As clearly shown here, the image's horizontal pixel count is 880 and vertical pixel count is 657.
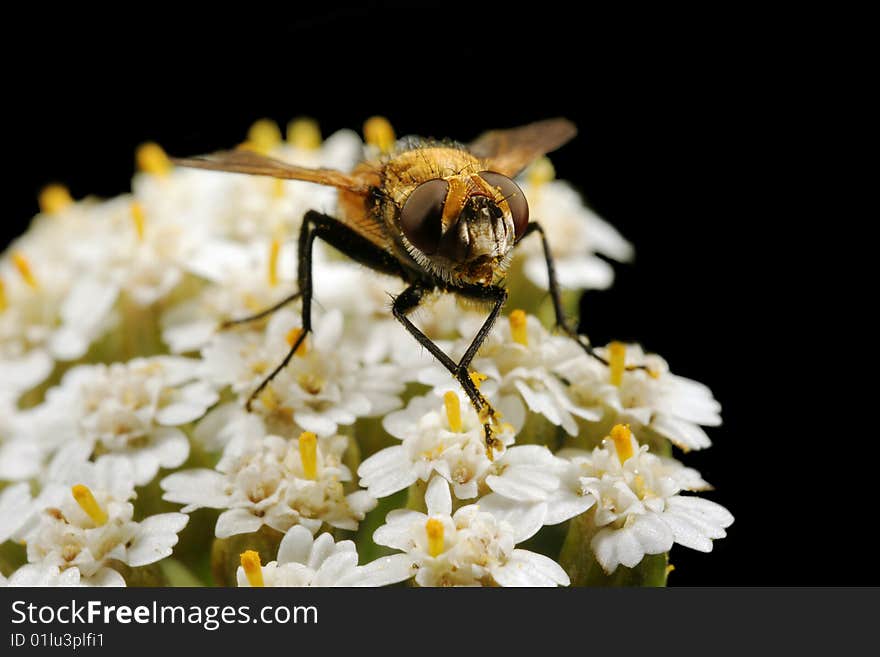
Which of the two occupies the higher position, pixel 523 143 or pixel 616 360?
pixel 523 143

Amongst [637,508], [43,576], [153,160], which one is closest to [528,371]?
[637,508]

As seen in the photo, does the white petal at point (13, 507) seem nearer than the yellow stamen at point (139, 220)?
Yes

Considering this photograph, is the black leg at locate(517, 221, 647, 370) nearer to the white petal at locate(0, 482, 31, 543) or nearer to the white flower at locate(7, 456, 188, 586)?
the white flower at locate(7, 456, 188, 586)

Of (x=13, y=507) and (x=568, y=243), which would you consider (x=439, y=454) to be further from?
(x=568, y=243)

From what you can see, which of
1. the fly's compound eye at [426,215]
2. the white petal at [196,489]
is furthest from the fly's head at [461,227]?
the white petal at [196,489]

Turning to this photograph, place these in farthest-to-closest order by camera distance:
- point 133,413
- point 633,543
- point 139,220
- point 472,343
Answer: point 139,220, point 133,413, point 472,343, point 633,543

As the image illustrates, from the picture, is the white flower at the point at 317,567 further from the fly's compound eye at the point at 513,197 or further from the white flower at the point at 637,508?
the fly's compound eye at the point at 513,197

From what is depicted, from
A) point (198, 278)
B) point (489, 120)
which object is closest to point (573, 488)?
point (198, 278)

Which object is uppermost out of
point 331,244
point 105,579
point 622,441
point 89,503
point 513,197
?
point 513,197
